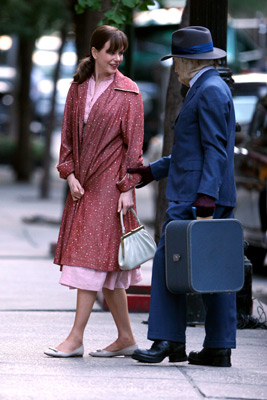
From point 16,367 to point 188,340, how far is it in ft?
4.77

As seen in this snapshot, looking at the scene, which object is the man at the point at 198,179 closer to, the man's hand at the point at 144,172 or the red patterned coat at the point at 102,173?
the man's hand at the point at 144,172

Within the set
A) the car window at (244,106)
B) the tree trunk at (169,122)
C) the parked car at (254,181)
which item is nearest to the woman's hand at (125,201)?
the tree trunk at (169,122)

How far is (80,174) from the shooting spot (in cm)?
577

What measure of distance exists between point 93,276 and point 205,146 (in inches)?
38.9

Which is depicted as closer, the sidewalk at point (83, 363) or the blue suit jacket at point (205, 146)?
the sidewalk at point (83, 363)

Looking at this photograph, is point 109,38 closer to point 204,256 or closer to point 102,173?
point 102,173

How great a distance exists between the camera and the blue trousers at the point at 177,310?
5496 millimetres

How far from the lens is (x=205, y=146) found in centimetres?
533

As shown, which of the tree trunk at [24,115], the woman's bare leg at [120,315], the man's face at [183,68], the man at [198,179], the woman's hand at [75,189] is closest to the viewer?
the man at [198,179]

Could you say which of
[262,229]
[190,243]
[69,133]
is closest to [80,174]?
[69,133]

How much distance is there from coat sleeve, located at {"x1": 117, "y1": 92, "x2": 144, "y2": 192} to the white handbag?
0.71ft

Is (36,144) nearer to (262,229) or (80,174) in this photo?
(262,229)

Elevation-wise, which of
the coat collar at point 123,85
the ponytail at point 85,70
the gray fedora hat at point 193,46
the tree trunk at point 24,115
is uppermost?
the gray fedora hat at point 193,46

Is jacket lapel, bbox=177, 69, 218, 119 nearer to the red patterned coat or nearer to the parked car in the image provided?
the red patterned coat
